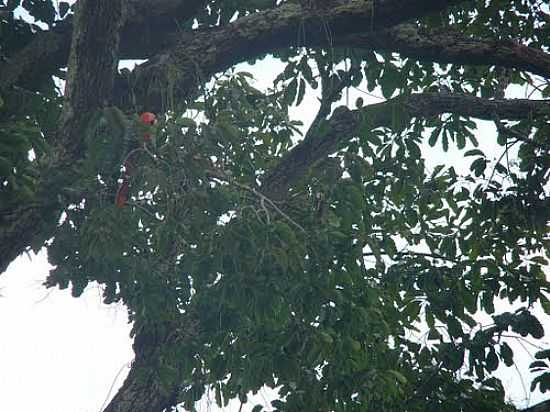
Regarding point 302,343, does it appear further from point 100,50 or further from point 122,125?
point 100,50

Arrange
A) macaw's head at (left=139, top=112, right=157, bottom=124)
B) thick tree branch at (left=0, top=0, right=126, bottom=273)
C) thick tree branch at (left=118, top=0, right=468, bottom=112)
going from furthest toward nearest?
thick tree branch at (left=118, top=0, right=468, bottom=112) → macaw's head at (left=139, top=112, right=157, bottom=124) → thick tree branch at (left=0, top=0, right=126, bottom=273)

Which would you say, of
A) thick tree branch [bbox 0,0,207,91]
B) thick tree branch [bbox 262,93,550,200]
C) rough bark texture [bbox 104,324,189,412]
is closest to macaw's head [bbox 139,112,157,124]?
thick tree branch [bbox 0,0,207,91]

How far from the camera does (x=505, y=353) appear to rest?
5.10 meters

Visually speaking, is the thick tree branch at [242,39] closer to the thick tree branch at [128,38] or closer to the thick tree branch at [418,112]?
the thick tree branch at [128,38]

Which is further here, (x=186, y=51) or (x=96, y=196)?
(x=186, y=51)

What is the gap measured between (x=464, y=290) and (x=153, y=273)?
94.4 inches

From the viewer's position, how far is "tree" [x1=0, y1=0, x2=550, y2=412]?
4.29 metres

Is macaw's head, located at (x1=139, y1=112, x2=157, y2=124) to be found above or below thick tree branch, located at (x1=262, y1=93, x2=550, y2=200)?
below

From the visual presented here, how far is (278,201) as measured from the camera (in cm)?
519

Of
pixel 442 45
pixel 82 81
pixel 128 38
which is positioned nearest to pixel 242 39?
pixel 128 38

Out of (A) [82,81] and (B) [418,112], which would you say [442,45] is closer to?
(B) [418,112]

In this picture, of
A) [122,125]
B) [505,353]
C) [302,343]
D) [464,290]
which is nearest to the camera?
[122,125]

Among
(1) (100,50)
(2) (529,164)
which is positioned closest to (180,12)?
(1) (100,50)

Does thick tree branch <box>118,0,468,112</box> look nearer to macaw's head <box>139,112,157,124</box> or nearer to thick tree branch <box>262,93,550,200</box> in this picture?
macaw's head <box>139,112,157,124</box>
